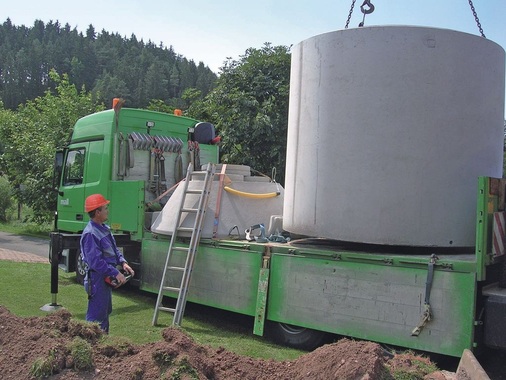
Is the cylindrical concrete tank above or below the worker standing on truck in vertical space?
above

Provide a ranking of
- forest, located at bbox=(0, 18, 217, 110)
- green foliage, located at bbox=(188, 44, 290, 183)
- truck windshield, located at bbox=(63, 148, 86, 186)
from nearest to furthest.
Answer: truck windshield, located at bbox=(63, 148, 86, 186) < green foliage, located at bbox=(188, 44, 290, 183) < forest, located at bbox=(0, 18, 217, 110)

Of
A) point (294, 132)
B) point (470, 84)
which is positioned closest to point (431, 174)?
point (470, 84)

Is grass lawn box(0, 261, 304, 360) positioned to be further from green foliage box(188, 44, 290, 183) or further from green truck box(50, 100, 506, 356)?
green foliage box(188, 44, 290, 183)

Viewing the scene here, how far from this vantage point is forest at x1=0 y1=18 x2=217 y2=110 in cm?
7731

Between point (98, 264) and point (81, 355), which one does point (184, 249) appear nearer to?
point (98, 264)

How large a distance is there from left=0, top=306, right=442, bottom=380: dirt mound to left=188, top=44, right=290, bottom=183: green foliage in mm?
9261

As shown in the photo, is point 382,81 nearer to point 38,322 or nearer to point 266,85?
point 38,322

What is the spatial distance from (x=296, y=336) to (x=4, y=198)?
22.2 meters

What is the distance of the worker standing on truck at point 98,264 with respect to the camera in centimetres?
517

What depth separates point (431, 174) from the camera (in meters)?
5.17

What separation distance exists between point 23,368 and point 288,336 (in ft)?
10.0

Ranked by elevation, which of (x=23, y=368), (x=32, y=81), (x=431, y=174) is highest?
(x=32, y=81)

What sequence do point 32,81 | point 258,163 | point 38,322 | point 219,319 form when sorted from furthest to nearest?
point 32,81, point 258,163, point 219,319, point 38,322

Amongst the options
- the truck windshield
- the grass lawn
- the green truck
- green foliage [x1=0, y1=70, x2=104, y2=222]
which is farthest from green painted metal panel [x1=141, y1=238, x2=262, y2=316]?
green foliage [x1=0, y1=70, x2=104, y2=222]
